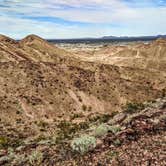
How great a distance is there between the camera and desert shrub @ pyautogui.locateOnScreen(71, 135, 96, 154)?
12.8 m

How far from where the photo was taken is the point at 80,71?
53.3m

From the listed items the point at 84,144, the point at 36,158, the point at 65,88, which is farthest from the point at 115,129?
the point at 65,88

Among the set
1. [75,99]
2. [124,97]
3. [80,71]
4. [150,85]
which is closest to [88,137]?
[75,99]

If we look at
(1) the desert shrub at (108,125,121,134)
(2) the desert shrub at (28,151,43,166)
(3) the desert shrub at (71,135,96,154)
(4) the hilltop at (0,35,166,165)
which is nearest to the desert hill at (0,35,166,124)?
(4) the hilltop at (0,35,166,165)

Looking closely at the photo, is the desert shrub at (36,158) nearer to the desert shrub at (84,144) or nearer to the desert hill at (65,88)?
the desert shrub at (84,144)

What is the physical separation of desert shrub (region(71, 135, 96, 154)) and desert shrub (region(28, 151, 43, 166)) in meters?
1.07

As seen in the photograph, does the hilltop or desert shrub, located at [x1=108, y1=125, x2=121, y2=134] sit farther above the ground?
desert shrub, located at [x1=108, y1=125, x2=121, y2=134]

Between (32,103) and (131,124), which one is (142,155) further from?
(32,103)

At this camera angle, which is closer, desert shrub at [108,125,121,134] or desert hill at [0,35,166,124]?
desert shrub at [108,125,121,134]

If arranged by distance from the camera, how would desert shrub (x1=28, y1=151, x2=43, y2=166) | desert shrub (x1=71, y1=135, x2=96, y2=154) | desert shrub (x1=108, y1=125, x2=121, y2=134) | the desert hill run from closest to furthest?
desert shrub (x1=71, y1=135, x2=96, y2=154) → desert shrub (x1=28, y1=151, x2=43, y2=166) → desert shrub (x1=108, y1=125, x2=121, y2=134) → the desert hill

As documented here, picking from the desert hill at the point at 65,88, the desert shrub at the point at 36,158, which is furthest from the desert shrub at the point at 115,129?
the desert hill at the point at 65,88

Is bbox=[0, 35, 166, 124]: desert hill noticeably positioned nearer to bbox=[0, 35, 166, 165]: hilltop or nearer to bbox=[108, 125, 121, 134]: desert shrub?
bbox=[0, 35, 166, 165]: hilltop

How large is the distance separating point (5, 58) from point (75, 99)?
57.0ft

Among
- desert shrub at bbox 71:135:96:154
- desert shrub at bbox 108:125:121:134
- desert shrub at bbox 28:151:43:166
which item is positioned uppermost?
desert shrub at bbox 108:125:121:134
